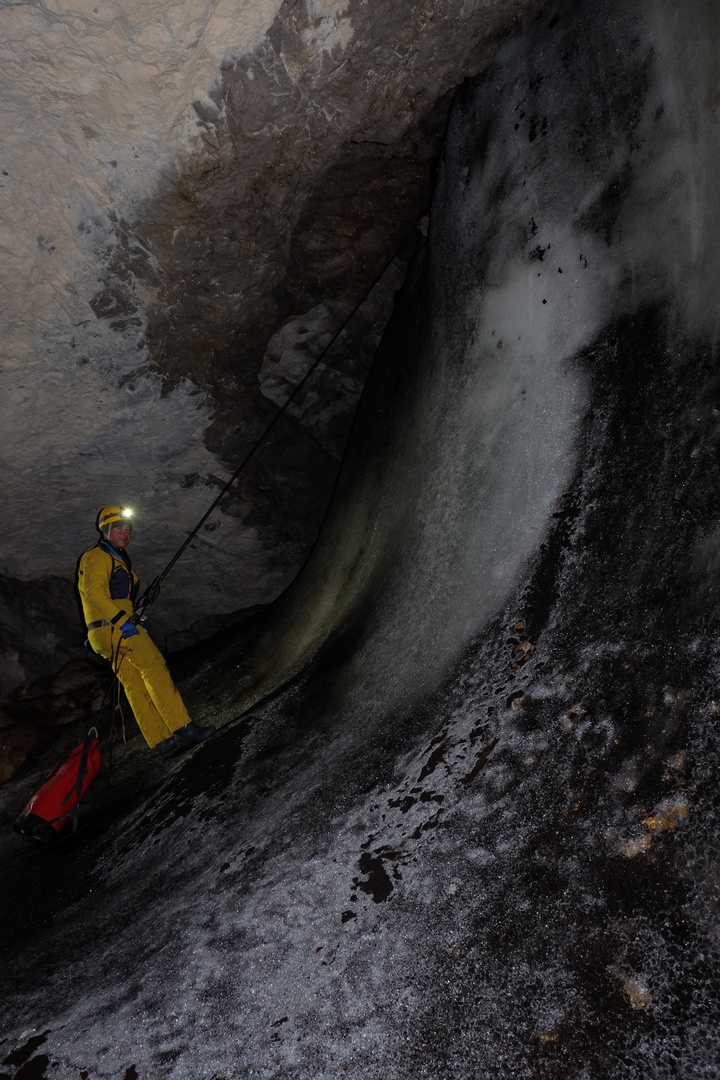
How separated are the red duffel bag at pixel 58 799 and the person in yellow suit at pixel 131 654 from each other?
37 cm

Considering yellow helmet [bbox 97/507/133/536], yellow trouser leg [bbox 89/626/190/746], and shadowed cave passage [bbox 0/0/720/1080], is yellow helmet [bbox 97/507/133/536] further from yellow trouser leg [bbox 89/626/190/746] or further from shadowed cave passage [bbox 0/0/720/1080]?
shadowed cave passage [bbox 0/0/720/1080]

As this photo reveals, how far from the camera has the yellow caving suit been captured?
3.90 m

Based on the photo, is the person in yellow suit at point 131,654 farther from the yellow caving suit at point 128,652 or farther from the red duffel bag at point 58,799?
the red duffel bag at point 58,799

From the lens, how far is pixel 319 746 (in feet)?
9.05

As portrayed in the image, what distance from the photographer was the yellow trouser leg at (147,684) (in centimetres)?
389

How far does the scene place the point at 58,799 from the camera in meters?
3.46

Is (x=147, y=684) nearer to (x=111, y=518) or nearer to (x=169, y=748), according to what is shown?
(x=169, y=748)

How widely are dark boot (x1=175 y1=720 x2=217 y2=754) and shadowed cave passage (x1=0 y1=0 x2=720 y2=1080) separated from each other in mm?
283

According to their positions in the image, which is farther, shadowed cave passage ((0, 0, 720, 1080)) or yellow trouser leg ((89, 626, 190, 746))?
yellow trouser leg ((89, 626, 190, 746))

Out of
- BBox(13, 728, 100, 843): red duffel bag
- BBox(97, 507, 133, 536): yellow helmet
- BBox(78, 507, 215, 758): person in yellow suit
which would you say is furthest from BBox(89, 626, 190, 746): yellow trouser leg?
BBox(97, 507, 133, 536): yellow helmet

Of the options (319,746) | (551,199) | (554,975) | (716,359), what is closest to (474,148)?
(551,199)

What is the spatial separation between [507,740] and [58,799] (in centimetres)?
268

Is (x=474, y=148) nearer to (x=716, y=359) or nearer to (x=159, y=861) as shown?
(x=716, y=359)

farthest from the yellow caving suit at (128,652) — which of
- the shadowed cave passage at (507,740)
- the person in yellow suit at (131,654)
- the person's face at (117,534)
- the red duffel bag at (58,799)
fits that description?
the shadowed cave passage at (507,740)
